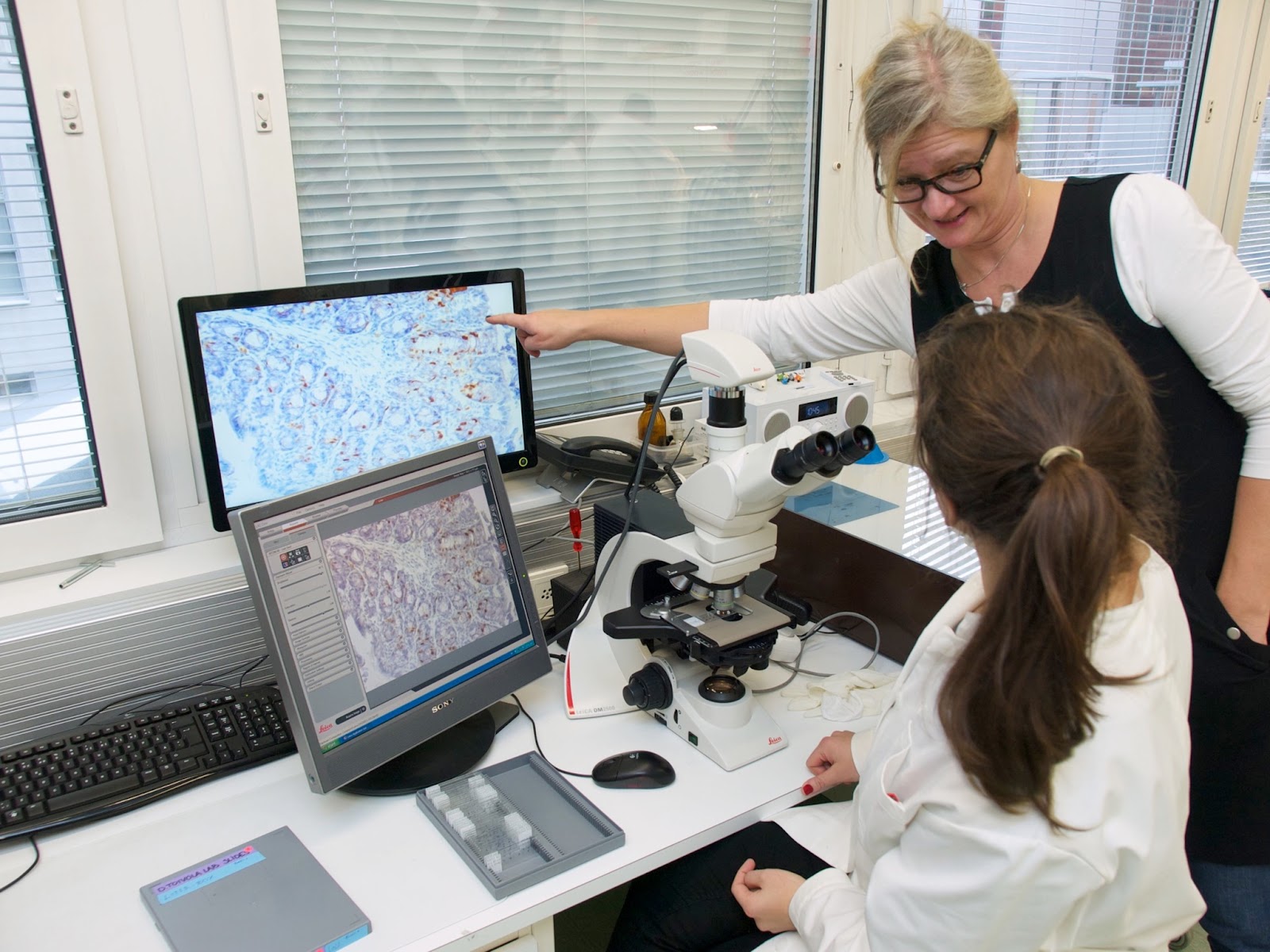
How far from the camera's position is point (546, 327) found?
1.58 meters

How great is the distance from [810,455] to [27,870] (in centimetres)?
106

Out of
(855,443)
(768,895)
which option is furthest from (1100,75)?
(768,895)

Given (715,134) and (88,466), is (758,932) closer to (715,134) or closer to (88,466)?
(88,466)

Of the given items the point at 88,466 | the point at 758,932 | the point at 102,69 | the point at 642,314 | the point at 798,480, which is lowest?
the point at 758,932

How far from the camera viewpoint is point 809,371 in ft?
6.20

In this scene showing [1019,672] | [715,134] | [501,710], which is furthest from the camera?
[715,134]

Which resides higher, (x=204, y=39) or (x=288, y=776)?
(x=204, y=39)

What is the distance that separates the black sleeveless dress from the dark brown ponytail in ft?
1.33

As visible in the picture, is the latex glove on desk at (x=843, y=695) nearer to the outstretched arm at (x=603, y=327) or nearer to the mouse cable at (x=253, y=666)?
the outstretched arm at (x=603, y=327)

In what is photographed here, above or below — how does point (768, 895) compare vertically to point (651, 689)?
below

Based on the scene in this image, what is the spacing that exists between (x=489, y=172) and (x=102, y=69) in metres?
0.68

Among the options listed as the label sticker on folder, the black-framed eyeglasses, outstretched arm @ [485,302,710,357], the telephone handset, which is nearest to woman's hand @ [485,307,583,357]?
outstretched arm @ [485,302,710,357]

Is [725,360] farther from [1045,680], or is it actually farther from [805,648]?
[805,648]

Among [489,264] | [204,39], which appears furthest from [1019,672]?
[204,39]
